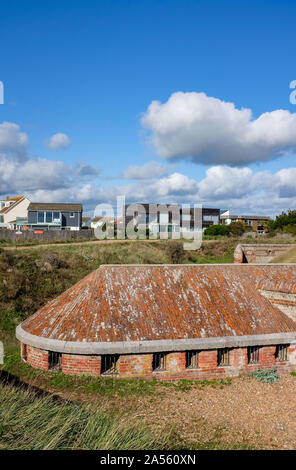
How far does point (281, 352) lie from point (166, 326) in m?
4.58

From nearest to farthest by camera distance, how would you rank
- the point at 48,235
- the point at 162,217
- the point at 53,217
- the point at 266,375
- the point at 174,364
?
the point at 174,364
the point at 266,375
the point at 48,235
the point at 53,217
the point at 162,217

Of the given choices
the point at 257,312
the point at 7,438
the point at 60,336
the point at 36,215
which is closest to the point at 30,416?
the point at 7,438

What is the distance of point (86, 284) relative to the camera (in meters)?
14.4

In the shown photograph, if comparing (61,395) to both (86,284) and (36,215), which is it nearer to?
(86,284)

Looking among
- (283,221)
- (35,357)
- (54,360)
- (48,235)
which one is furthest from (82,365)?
(283,221)

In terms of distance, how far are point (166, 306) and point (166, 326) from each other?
1036mm

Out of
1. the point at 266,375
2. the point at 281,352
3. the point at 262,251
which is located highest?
the point at 262,251

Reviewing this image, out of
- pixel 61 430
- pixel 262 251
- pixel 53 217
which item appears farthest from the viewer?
pixel 53 217

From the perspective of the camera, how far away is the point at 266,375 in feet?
41.5

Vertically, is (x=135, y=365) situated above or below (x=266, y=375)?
above

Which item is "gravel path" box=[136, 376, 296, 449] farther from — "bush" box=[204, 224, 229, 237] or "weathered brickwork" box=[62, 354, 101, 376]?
"bush" box=[204, 224, 229, 237]

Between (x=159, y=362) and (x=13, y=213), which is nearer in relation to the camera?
(x=159, y=362)

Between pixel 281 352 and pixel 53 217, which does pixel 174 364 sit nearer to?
Answer: pixel 281 352

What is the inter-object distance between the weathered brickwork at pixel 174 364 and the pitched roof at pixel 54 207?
1641 inches
